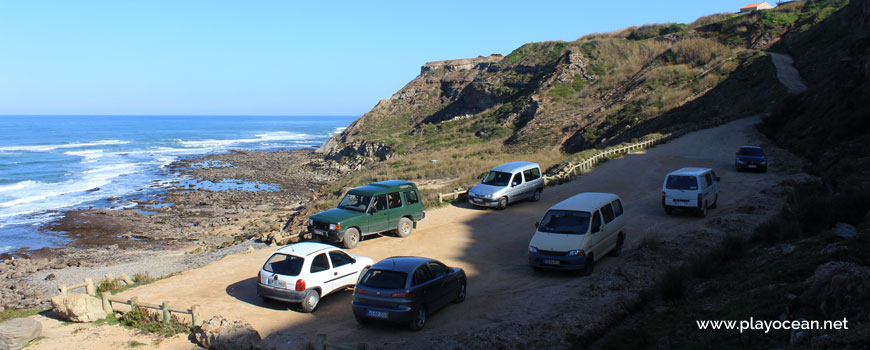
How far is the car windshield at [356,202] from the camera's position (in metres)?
17.8

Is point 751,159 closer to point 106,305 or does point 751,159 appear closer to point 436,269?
point 436,269

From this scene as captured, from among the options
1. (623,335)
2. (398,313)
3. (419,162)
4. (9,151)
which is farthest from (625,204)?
(9,151)

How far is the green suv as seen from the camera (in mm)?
16891

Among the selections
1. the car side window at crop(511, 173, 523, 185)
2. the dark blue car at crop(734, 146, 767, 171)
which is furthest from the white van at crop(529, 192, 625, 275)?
the dark blue car at crop(734, 146, 767, 171)

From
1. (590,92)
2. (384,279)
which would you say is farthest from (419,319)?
(590,92)

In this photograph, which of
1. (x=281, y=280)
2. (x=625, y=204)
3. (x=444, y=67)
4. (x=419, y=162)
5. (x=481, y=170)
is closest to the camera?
(x=281, y=280)

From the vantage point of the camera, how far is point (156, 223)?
3688 cm

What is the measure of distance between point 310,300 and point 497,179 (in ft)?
42.2

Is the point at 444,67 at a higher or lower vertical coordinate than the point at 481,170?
higher

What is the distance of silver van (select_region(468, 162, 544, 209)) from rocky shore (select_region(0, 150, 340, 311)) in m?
7.89

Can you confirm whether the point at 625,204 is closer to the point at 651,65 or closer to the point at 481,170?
the point at 481,170

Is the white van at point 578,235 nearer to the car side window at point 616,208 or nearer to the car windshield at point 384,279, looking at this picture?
the car side window at point 616,208

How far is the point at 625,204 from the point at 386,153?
48780 mm

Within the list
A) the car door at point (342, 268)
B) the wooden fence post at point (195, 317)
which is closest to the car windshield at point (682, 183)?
the car door at point (342, 268)
